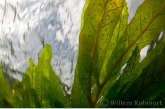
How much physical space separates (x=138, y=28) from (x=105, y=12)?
219mm

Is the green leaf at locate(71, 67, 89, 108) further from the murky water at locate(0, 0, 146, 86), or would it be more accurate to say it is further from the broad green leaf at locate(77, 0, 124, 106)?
the murky water at locate(0, 0, 146, 86)

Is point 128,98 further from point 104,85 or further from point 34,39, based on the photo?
point 34,39

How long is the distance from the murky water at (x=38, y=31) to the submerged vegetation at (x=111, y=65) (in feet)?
4.21

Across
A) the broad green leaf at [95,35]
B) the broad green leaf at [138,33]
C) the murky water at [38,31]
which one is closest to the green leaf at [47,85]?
the broad green leaf at [95,35]

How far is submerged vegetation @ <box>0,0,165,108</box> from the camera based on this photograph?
906 millimetres

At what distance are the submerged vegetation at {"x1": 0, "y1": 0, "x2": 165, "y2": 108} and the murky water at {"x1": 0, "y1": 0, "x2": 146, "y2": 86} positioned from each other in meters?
1.28

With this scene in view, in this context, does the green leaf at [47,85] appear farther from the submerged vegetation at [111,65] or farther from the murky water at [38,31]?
the murky water at [38,31]

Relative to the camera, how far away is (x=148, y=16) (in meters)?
0.93

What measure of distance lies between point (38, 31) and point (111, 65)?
181 centimetres

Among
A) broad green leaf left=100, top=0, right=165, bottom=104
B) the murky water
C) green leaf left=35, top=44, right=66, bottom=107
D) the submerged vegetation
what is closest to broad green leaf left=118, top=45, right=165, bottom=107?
the submerged vegetation

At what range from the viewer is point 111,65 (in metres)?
1.04

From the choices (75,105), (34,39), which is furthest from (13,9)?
(75,105)

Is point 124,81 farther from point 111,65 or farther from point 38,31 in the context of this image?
point 38,31

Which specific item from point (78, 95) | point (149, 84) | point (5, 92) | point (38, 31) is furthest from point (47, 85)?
point (38, 31)
